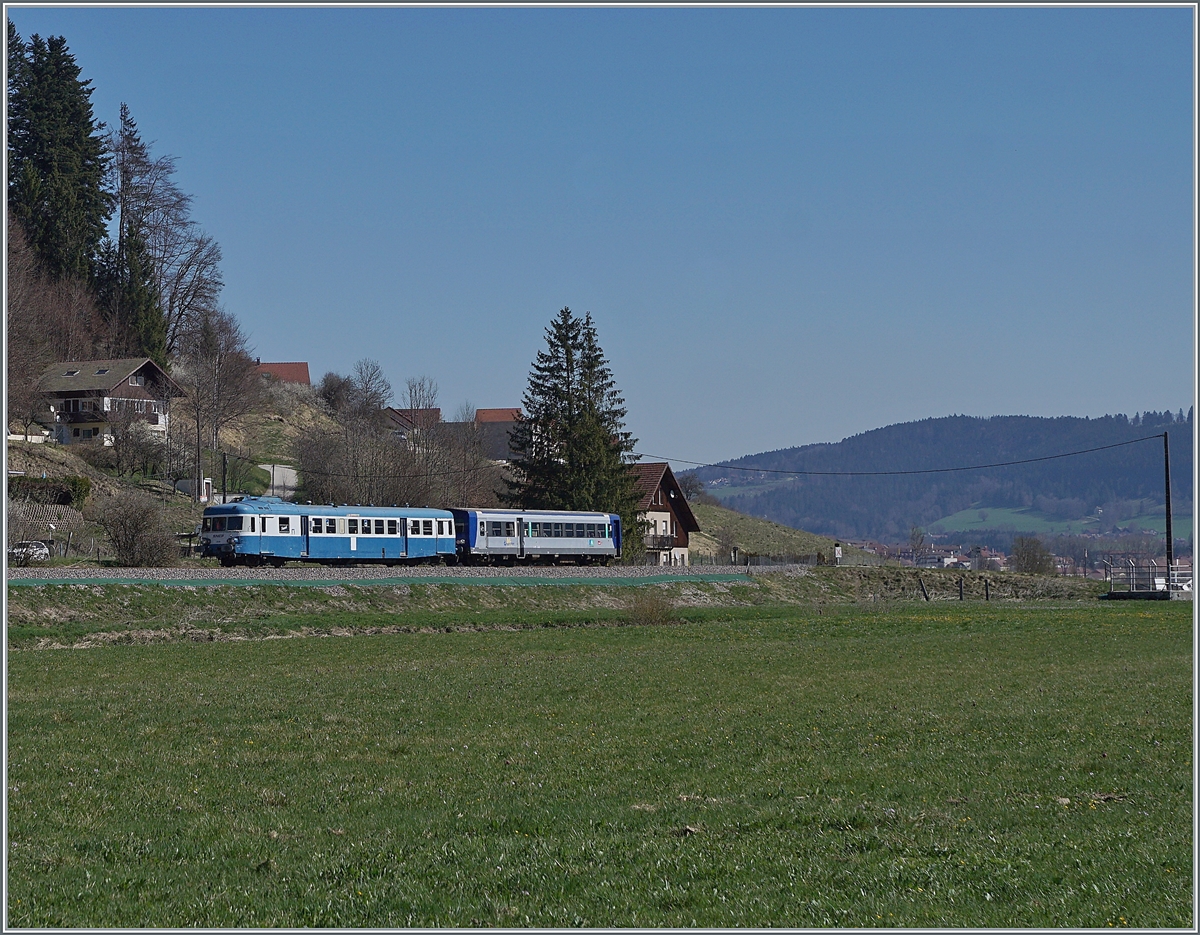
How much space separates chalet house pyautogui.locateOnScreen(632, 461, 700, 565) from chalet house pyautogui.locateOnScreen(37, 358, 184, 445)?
3630 cm

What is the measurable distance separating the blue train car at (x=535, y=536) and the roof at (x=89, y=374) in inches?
1417

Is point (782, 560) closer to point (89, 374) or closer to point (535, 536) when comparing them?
point (535, 536)

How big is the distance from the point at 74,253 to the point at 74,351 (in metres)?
7.36

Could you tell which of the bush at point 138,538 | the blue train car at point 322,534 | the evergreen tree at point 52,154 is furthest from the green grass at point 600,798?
the evergreen tree at point 52,154

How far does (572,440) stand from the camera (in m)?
76.0

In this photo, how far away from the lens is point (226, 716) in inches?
638

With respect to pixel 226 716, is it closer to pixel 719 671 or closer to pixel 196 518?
pixel 719 671

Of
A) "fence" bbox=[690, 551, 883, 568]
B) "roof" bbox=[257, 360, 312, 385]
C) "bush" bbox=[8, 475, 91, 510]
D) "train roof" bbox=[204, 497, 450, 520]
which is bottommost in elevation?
"fence" bbox=[690, 551, 883, 568]

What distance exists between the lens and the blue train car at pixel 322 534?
50906 mm

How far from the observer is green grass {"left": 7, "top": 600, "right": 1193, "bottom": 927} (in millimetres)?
7754

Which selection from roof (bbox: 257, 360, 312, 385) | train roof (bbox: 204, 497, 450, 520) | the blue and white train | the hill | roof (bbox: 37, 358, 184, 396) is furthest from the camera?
roof (bbox: 257, 360, 312, 385)

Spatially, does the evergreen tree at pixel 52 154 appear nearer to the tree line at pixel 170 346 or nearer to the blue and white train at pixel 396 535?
the tree line at pixel 170 346

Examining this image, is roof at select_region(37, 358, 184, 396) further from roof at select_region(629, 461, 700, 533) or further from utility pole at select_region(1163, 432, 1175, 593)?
utility pole at select_region(1163, 432, 1175, 593)

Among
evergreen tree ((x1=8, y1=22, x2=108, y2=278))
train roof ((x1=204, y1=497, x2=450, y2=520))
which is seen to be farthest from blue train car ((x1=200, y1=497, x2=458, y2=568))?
evergreen tree ((x1=8, y1=22, x2=108, y2=278))
